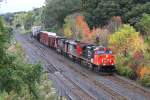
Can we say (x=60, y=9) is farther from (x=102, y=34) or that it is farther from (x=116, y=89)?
(x=116, y=89)

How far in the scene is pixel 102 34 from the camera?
6181 cm

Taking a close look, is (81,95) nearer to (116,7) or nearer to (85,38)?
(85,38)

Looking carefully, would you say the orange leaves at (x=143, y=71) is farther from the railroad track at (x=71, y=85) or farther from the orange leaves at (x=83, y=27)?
the orange leaves at (x=83, y=27)

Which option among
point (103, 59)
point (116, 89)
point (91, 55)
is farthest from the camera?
point (91, 55)

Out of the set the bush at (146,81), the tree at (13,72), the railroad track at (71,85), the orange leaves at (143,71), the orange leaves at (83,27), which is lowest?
the railroad track at (71,85)

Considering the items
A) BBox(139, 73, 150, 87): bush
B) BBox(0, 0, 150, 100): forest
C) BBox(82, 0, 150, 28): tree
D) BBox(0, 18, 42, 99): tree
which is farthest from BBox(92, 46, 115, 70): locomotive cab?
BBox(0, 18, 42, 99): tree

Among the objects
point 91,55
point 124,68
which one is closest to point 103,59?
point 91,55

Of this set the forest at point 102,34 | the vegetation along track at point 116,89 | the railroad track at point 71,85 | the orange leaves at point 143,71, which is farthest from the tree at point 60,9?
the orange leaves at point 143,71

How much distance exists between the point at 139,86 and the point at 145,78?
876 millimetres

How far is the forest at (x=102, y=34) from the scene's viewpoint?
1856 centimetres

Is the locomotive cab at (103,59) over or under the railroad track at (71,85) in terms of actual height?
over

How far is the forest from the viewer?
731 inches

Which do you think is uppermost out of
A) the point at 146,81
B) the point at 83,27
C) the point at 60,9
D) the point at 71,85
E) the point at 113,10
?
the point at 113,10

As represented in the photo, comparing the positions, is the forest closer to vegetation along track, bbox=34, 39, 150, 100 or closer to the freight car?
the freight car
